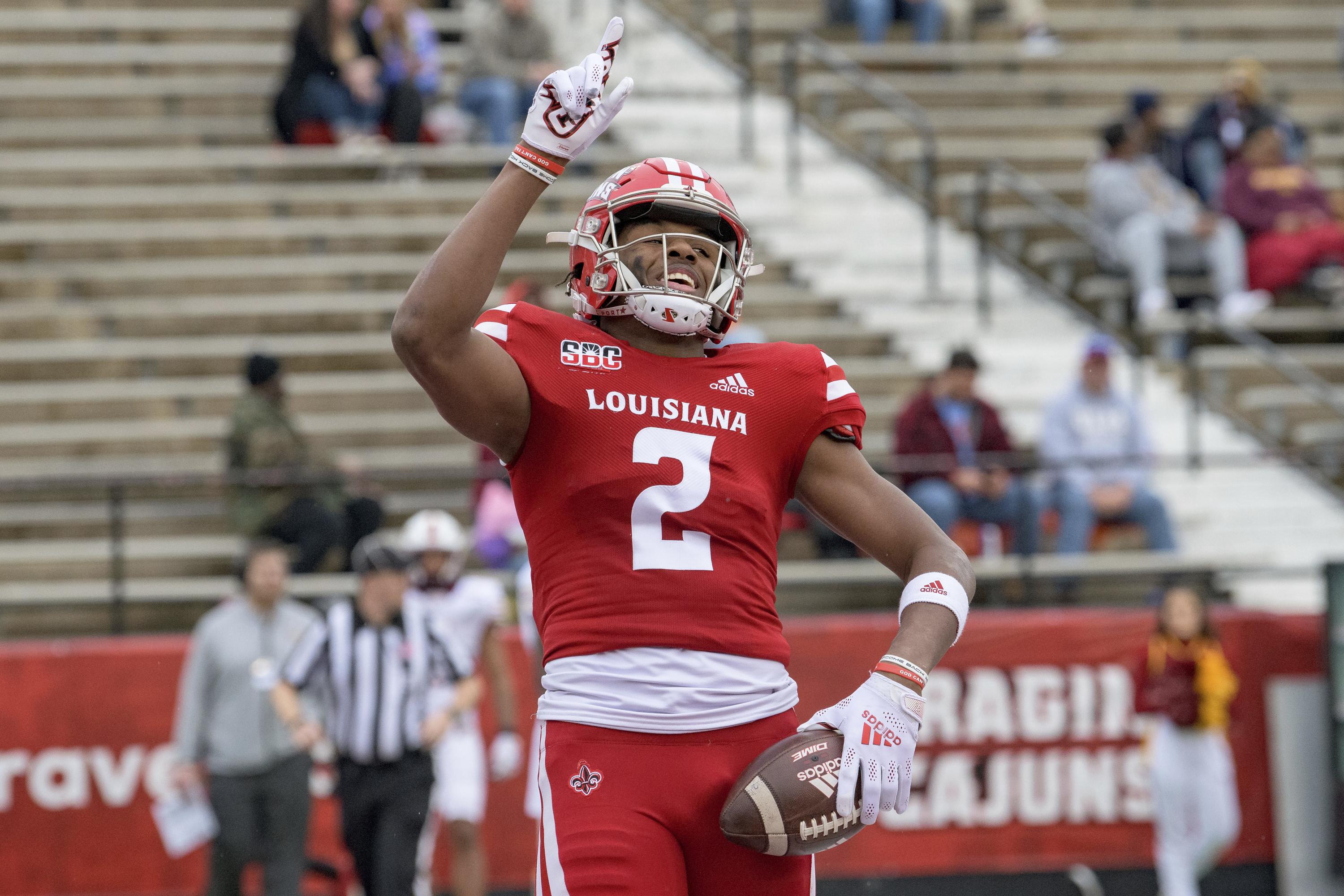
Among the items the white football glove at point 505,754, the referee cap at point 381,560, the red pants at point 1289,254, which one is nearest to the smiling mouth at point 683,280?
the referee cap at point 381,560

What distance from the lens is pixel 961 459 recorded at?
1060cm

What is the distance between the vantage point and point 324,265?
1281 cm

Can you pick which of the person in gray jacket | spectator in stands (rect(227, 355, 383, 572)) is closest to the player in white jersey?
the person in gray jacket

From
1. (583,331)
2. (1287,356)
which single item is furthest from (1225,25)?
(583,331)

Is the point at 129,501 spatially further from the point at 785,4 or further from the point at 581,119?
the point at 581,119

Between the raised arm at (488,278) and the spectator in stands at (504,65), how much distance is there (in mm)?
9976

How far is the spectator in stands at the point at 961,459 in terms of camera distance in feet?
34.3

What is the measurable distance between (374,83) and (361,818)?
6206mm

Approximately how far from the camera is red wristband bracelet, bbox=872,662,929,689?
136 inches

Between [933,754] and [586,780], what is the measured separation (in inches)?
270

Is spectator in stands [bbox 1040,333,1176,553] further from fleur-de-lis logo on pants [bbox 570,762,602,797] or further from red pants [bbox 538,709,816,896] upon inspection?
fleur-de-lis logo on pants [bbox 570,762,602,797]

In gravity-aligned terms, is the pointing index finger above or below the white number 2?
above

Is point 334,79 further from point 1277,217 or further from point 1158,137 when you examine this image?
point 1277,217

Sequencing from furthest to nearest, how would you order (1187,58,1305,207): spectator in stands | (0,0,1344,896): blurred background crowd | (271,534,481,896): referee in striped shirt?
1. (1187,58,1305,207): spectator in stands
2. (0,0,1344,896): blurred background crowd
3. (271,534,481,896): referee in striped shirt
